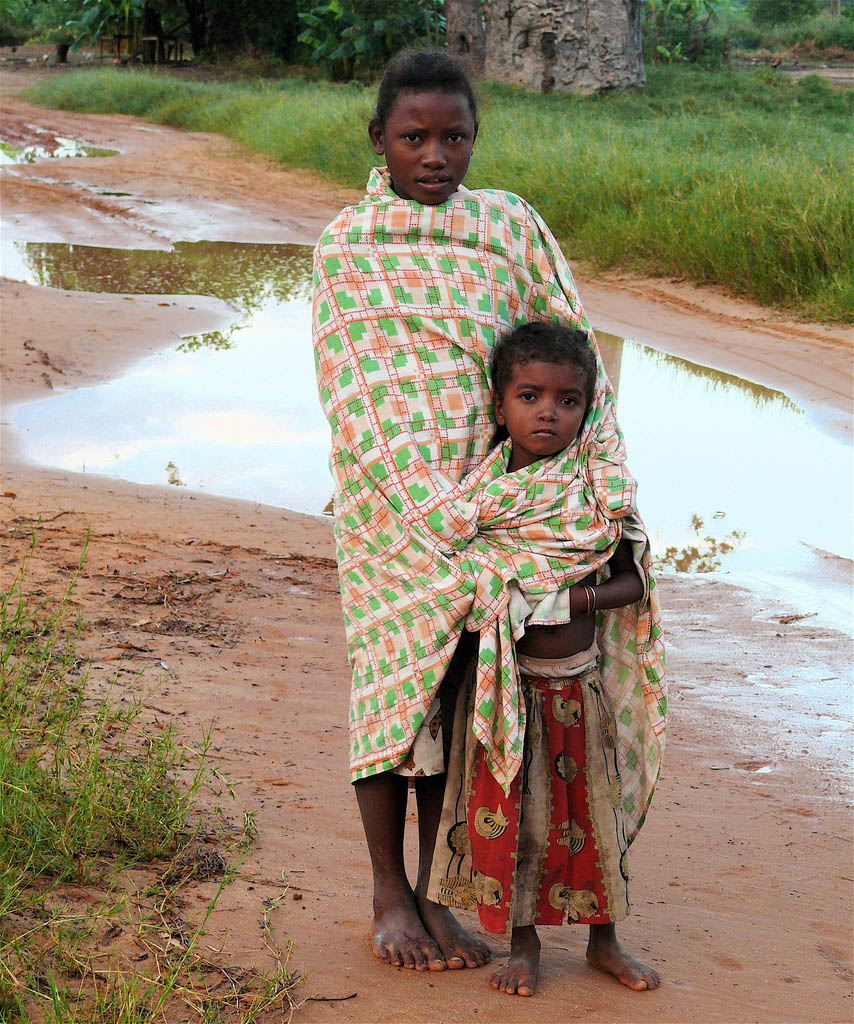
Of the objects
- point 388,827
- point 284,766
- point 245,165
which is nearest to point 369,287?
point 388,827

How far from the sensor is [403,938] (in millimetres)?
2299

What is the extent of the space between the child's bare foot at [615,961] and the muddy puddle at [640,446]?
98.1 inches

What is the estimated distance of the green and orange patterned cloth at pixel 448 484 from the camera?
2096 mm

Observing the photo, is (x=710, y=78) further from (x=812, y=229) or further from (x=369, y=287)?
(x=369, y=287)

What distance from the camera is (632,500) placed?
6.97ft

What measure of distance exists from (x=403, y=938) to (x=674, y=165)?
9.91 meters

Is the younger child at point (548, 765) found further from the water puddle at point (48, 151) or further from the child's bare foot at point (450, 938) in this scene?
the water puddle at point (48, 151)

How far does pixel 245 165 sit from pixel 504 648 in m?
16.4

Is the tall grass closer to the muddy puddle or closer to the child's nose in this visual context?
the muddy puddle

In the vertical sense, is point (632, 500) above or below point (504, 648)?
above

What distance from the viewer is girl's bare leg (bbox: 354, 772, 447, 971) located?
7.41 feet

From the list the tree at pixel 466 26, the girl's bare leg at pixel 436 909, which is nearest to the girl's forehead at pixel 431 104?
the girl's bare leg at pixel 436 909

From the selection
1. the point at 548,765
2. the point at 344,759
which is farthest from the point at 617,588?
the point at 344,759

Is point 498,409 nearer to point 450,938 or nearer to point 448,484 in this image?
point 448,484
